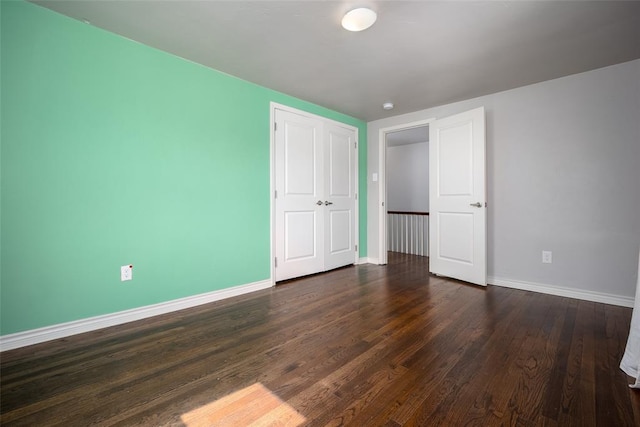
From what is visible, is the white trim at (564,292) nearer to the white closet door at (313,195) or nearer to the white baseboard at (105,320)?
the white closet door at (313,195)

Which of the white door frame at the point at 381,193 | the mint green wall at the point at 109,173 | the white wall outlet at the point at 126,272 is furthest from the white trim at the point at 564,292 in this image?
the white wall outlet at the point at 126,272

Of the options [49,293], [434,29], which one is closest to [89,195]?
[49,293]

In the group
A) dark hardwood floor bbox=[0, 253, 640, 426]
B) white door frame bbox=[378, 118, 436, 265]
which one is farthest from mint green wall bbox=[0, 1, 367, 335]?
white door frame bbox=[378, 118, 436, 265]

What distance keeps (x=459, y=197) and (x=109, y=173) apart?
11.5ft

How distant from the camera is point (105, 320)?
2158mm

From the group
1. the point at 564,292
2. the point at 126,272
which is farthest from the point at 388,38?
the point at 564,292

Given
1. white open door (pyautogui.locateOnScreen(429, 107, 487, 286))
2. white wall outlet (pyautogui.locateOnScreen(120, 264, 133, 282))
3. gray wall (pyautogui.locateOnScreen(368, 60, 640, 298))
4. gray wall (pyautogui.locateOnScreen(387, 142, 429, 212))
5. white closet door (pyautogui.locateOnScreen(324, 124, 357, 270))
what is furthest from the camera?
gray wall (pyautogui.locateOnScreen(387, 142, 429, 212))

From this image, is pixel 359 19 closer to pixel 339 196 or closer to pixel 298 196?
pixel 298 196

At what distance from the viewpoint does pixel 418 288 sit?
124 inches

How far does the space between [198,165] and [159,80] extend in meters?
0.75

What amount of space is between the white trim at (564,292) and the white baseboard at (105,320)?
2.90 meters

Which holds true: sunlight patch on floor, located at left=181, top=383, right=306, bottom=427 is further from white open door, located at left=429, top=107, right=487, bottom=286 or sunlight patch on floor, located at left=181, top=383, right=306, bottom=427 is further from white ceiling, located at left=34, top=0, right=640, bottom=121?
white open door, located at left=429, top=107, right=487, bottom=286

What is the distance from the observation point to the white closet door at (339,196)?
13.0 feet

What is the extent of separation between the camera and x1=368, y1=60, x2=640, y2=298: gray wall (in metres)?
2.60
